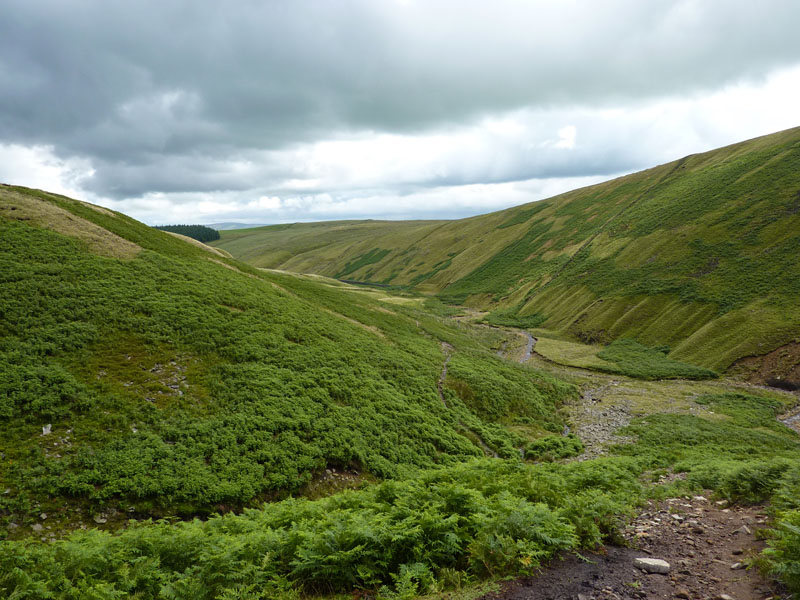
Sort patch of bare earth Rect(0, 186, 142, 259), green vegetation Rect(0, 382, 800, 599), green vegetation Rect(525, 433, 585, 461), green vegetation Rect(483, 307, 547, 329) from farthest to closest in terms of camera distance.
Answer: green vegetation Rect(483, 307, 547, 329) → patch of bare earth Rect(0, 186, 142, 259) → green vegetation Rect(525, 433, 585, 461) → green vegetation Rect(0, 382, 800, 599)

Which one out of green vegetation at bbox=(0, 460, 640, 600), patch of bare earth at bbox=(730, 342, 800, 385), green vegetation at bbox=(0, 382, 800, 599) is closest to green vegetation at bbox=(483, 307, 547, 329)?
patch of bare earth at bbox=(730, 342, 800, 385)

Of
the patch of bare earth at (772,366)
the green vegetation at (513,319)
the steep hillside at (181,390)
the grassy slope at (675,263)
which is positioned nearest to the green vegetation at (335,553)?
the steep hillside at (181,390)

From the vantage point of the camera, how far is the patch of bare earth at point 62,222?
34688 millimetres

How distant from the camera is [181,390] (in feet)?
73.0

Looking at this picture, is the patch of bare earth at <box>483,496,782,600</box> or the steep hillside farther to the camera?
the steep hillside

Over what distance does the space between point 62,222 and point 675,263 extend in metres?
94.7

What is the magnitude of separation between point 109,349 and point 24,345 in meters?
3.62

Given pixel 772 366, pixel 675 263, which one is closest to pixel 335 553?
pixel 772 366

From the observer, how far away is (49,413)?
1791cm

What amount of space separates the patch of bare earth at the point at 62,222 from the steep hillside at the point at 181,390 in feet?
0.64

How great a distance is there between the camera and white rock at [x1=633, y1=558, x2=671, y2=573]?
9445 millimetres

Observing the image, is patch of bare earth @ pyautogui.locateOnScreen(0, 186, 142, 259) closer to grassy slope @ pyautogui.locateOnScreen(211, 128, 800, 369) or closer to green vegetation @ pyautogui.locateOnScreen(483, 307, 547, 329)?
grassy slope @ pyautogui.locateOnScreen(211, 128, 800, 369)

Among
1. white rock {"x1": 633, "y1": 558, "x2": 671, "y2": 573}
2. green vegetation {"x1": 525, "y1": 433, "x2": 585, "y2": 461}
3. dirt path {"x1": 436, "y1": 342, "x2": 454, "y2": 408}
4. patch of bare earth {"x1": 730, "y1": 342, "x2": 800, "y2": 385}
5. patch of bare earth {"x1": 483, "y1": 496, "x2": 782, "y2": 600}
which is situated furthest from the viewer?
patch of bare earth {"x1": 730, "y1": 342, "x2": 800, "y2": 385}

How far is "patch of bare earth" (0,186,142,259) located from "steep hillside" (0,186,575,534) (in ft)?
0.64
